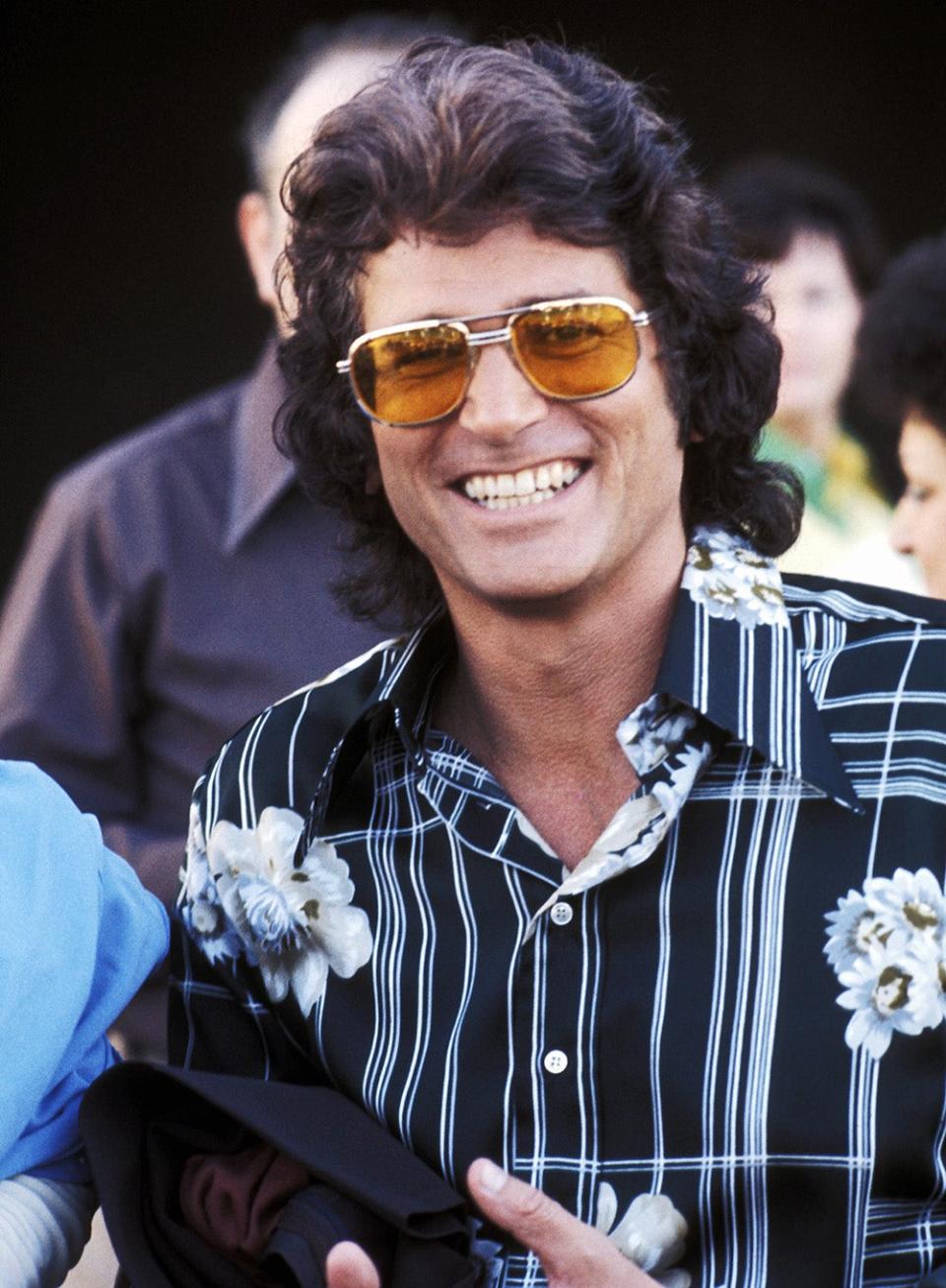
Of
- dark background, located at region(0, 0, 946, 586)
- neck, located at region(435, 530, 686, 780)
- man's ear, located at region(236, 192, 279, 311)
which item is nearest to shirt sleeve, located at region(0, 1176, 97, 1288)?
neck, located at region(435, 530, 686, 780)

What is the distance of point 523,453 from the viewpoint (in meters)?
2.29

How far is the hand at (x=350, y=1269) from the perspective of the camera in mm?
1996

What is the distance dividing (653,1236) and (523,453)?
2.84 feet

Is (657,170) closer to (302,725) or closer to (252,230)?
(302,725)

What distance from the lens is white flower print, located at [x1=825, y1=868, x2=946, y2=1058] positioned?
2090 millimetres

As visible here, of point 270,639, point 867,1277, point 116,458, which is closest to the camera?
point 867,1277

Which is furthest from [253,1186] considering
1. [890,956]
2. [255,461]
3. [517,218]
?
[255,461]

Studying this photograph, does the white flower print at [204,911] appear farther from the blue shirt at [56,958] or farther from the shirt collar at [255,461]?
the shirt collar at [255,461]

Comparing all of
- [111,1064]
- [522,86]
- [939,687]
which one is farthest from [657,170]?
[111,1064]

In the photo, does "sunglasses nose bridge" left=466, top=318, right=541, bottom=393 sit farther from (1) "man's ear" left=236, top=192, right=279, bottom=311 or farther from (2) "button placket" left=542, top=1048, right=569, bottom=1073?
(1) "man's ear" left=236, top=192, right=279, bottom=311

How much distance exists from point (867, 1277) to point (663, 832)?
503 millimetres

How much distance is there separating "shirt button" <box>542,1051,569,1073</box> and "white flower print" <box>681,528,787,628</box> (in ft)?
1.74

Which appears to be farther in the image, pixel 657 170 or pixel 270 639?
pixel 270 639

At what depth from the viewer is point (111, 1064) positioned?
2.30 m
